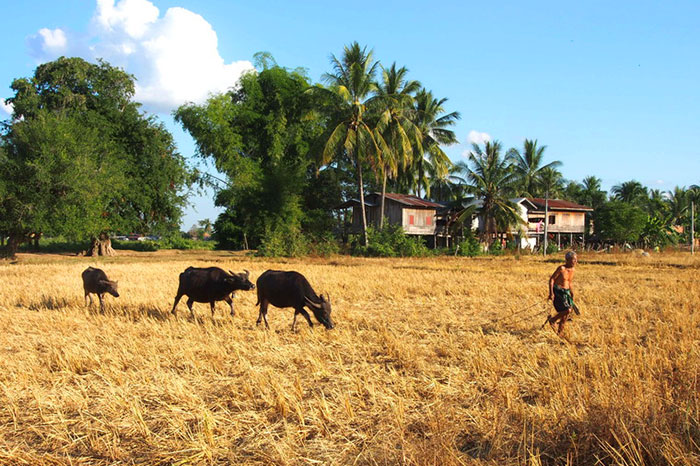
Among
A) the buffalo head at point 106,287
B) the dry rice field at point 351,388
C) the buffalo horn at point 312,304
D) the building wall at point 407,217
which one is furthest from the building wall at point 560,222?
the buffalo head at point 106,287

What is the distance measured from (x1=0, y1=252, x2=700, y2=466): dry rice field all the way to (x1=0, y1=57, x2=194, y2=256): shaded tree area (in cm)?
1666

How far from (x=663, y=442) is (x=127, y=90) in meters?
35.1

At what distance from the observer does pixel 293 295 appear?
26.8ft

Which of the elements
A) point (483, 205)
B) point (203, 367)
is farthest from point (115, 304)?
point (483, 205)

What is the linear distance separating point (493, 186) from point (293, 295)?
28.1 meters

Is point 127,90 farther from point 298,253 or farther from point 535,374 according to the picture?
point 535,374

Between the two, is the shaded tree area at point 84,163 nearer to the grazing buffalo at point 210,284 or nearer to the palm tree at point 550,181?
the grazing buffalo at point 210,284

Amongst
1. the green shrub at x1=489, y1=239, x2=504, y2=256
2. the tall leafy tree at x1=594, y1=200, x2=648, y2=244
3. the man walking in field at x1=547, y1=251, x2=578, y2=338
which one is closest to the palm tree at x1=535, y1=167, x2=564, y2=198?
the tall leafy tree at x1=594, y1=200, x2=648, y2=244

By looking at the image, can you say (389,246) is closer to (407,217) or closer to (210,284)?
(407,217)

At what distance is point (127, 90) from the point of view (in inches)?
1266

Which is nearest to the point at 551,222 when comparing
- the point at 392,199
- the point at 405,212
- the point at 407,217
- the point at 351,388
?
the point at 407,217

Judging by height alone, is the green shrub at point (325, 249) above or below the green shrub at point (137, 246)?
above

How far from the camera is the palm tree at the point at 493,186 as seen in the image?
110 ft

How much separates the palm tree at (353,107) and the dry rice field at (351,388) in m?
19.8
